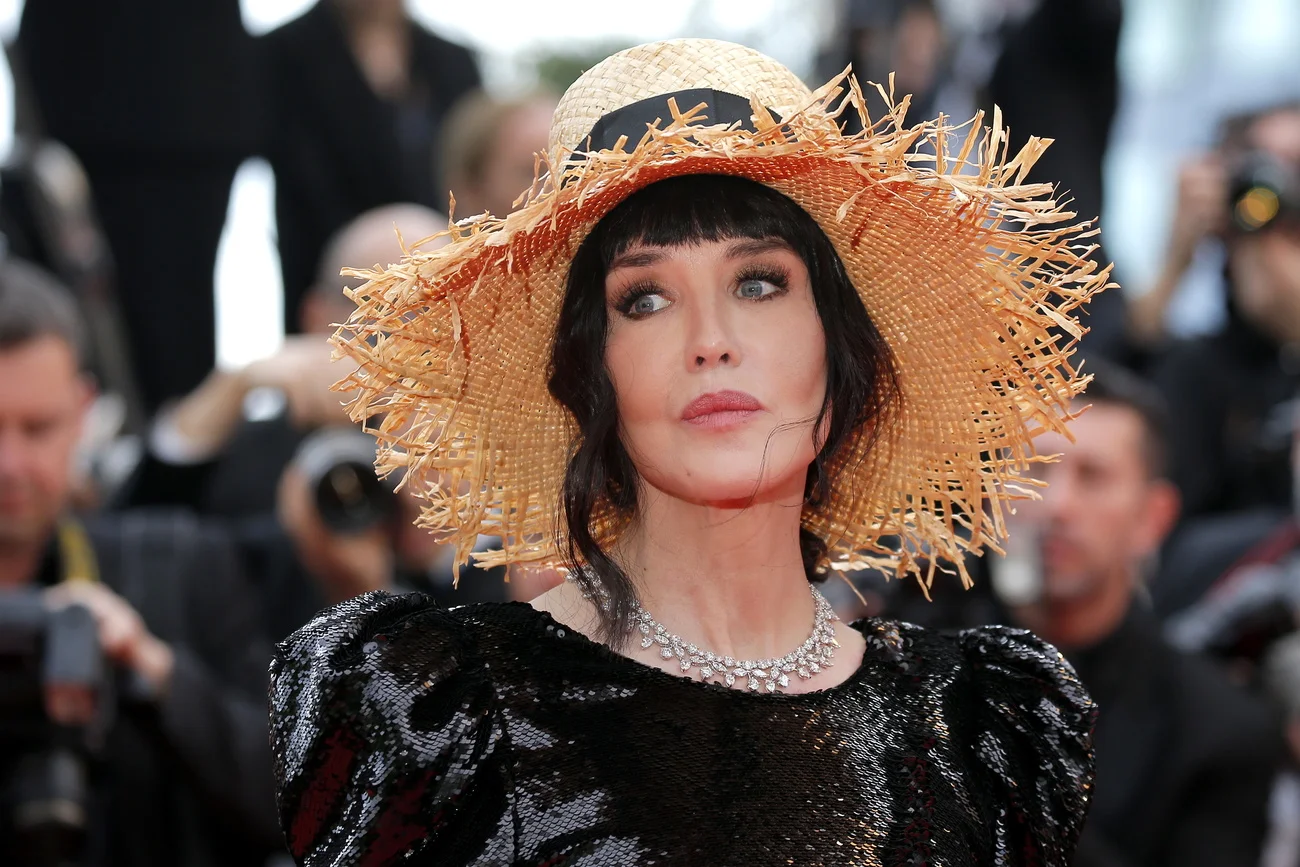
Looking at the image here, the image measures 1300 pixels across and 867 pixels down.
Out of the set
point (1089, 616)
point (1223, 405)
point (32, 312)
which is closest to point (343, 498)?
point (32, 312)

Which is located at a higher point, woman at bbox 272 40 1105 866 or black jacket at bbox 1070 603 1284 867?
woman at bbox 272 40 1105 866

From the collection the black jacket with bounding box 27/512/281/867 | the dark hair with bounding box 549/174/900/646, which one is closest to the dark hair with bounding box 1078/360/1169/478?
the black jacket with bounding box 27/512/281/867

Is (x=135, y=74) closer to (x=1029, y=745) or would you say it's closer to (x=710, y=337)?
(x=710, y=337)

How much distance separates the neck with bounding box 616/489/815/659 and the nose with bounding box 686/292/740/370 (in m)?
0.19

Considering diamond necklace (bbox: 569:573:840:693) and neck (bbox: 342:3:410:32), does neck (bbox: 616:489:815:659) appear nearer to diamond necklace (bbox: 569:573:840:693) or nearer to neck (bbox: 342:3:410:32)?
diamond necklace (bbox: 569:573:840:693)

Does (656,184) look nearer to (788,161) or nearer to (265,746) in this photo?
(788,161)

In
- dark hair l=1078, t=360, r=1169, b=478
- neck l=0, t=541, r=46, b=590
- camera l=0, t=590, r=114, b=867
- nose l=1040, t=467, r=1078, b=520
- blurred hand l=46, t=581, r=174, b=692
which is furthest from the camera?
dark hair l=1078, t=360, r=1169, b=478

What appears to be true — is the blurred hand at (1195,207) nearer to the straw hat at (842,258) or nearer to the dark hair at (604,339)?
the straw hat at (842,258)

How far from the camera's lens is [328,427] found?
4.51 metres

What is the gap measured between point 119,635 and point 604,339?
1.52m

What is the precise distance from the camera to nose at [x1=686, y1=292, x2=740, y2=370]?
218cm

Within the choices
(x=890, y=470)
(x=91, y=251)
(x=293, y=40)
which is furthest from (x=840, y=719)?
(x=293, y=40)

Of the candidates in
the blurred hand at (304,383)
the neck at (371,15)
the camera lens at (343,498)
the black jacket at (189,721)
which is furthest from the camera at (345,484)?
the neck at (371,15)

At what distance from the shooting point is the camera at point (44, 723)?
128 inches
